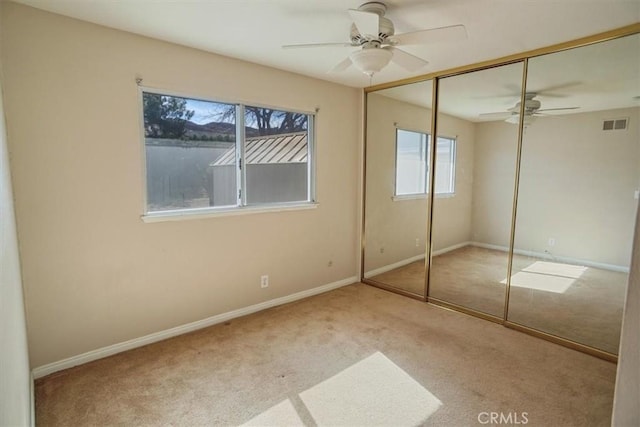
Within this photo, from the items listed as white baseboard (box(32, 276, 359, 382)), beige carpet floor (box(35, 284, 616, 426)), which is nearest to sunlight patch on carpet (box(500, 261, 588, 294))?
beige carpet floor (box(35, 284, 616, 426))

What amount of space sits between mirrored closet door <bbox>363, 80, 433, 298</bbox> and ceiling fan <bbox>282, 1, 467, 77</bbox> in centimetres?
150

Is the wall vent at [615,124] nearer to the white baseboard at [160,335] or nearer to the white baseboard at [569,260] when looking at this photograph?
the white baseboard at [569,260]

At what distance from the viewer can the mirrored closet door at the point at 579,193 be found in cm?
253

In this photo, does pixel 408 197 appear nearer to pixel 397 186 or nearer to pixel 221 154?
pixel 397 186

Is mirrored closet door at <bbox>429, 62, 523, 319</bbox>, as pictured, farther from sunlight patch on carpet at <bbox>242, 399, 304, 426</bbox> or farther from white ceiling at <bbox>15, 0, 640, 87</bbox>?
sunlight patch on carpet at <bbox>242, 399, 304, 426</bbox>

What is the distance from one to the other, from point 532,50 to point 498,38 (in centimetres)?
46

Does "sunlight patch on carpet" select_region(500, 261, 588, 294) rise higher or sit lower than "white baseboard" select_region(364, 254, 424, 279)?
higher

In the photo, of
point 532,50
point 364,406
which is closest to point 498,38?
point 532,50

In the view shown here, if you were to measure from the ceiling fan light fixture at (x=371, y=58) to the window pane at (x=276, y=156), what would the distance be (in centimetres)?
133

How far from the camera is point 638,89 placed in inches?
94.8

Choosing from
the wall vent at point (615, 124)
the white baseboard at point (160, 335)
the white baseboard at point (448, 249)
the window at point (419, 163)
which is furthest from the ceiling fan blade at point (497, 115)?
the white baseboard at point (160, 335)

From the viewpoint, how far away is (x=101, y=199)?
8.00 feet

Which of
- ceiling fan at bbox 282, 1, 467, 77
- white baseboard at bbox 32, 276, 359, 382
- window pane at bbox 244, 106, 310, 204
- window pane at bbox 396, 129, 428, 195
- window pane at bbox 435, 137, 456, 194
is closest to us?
ceiling fan at bbox 282, 1, 467, 77

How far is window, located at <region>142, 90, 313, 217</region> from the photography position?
2.72m
